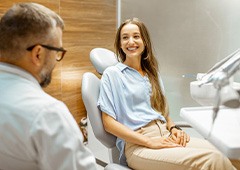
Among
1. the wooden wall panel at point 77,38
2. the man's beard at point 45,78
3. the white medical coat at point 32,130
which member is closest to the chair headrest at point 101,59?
the wooden wall panel at point 77,38

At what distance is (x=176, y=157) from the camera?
1.29 metres

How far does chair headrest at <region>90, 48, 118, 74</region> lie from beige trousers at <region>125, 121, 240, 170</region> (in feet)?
1.71

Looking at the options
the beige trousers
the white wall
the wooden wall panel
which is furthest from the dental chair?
the white wall

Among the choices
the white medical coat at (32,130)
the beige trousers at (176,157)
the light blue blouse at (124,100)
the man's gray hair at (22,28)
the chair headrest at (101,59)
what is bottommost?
the beige trousers at (176,157)

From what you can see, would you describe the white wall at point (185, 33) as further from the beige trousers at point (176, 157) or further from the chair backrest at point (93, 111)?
the chair backrest at point (93, 111)

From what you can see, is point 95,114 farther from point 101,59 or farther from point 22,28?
point 22,28

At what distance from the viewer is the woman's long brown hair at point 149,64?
5.72 ft

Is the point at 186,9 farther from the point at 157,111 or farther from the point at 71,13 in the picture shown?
the point at 157,111

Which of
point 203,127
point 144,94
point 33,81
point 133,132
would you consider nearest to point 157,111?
point 144,94

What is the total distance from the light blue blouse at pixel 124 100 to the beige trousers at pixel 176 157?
0.07 meters

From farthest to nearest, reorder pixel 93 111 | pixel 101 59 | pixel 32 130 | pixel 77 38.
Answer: pixel 77 38 → pixel 101 59 → pixel 93 111 → pixel 32 130

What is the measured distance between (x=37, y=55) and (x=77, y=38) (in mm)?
1745

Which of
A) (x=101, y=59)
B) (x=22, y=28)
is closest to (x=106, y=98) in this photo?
(x=101, y=59)

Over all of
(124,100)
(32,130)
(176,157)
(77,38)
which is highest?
(32,130)
